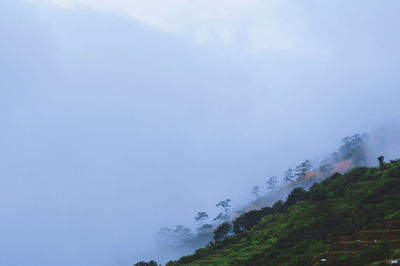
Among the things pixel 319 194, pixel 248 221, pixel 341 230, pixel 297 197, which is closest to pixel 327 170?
pixel 297 197

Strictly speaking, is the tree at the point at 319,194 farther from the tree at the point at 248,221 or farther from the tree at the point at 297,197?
the tree at the point at 248,221

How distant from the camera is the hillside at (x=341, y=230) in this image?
2019 cm

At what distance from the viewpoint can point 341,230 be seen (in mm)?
26625

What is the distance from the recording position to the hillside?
20192mm

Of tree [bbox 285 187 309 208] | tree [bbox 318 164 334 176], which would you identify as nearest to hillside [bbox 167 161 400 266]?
tree [bbox 285 187 309 208]

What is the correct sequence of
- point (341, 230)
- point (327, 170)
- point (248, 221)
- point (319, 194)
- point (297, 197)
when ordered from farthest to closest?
1. point (327, 170)
2. point (248, 221)
3. point (297, 197)
4. point (319, 194)
5. point (341, 230)

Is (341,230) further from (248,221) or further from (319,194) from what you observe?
(248,221)

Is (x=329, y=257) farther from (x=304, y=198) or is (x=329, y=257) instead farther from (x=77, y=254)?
(x=77, y=254)

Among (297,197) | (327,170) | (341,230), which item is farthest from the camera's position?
(327,170)

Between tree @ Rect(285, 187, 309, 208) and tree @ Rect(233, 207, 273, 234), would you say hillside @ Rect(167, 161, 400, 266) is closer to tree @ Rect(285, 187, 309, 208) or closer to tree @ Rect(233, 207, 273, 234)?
tree @ Rect(285, 187, 309, 208)

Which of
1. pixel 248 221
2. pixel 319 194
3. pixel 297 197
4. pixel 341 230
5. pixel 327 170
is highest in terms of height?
pixel 327 170

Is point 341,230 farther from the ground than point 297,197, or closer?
closer

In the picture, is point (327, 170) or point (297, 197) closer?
point (297, 197)

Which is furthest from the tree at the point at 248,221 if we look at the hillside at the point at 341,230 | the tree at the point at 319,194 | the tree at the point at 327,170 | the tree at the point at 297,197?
the tree at the point at 327,170
